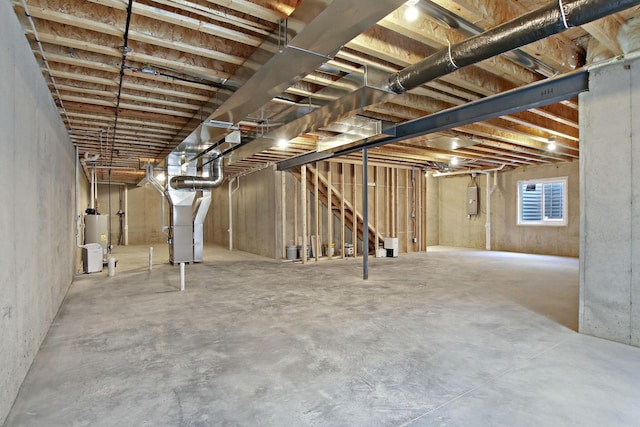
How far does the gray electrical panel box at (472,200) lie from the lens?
33.5 feet

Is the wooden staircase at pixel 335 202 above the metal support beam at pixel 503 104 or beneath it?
beneath

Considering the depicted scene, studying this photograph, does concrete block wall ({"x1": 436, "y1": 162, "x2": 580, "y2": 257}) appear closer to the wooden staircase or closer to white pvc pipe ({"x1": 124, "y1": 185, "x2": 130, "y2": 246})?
the wooden staircase

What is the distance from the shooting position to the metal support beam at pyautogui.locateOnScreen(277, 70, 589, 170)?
3.07 metres

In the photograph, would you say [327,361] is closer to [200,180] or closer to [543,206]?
[200,180]

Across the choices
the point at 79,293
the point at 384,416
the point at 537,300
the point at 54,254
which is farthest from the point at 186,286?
the point at 537,300

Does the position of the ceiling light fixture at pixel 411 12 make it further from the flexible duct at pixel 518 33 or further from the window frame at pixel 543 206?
the window frame at pixel 543 206

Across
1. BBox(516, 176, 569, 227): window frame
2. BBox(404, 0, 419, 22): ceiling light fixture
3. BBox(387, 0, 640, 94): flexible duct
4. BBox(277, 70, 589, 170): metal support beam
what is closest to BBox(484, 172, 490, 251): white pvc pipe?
BBox(516, 176, 569, 227): window frame

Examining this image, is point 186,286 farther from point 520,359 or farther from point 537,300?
point 537,300

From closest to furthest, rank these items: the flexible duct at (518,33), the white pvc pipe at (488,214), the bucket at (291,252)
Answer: the flexible duct at (518,33) → the bucket at (291,252) → the white pvc pipe at (488,214)

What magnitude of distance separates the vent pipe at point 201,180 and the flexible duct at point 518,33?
5.29m

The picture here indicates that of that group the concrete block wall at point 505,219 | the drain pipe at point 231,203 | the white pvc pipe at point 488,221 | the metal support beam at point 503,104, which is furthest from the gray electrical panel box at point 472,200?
the drain pipe at point 231,203

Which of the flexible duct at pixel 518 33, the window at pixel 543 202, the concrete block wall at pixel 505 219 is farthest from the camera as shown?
the window at pixel 543 202

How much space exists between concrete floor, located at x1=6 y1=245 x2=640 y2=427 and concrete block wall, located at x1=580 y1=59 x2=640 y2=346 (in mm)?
271

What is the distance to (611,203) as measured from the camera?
9.64 feet
